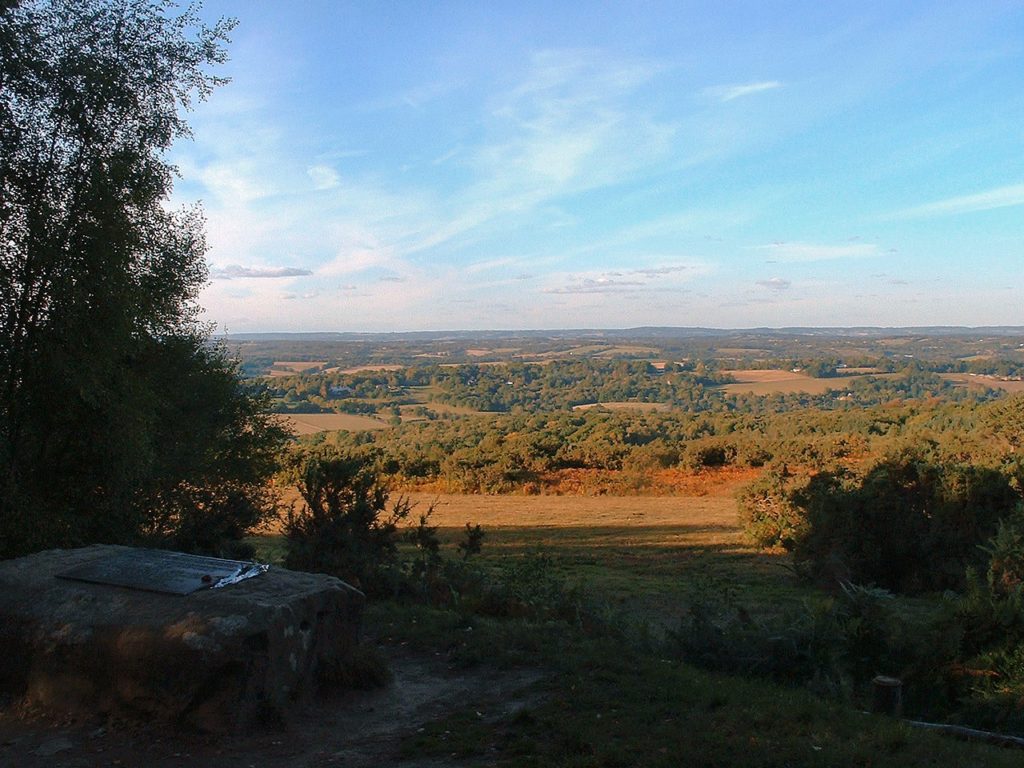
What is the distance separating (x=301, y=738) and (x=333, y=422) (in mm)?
51428

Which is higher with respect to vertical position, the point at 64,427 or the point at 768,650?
the point at 64,427

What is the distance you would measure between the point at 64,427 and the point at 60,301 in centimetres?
156

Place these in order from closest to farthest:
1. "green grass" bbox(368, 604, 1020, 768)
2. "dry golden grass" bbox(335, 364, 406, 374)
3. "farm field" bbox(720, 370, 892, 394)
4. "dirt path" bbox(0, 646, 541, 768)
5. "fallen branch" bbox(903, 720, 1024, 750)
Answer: "green grass" bbox(368, 604, 1020, 768), "dirt path" bbox(0, 646, 541, 768), "fallen branch" bbox(903, 720, 1024, 750), "farm field" bbox(720, 370, 892, 394), "dry golden grass" bbox(335, 364, 406, 374)

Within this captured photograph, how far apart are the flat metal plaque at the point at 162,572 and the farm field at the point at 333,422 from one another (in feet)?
139

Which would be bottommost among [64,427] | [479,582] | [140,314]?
Answer: [479,582]

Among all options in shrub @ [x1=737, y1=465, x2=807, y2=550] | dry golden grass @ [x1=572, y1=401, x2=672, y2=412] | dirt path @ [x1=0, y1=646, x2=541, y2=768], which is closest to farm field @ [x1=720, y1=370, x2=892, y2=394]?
dry golden grass @ [x1=572, y1=401, x2=672, y2=412]

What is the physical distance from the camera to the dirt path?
540 centimetres

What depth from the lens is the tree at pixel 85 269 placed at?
8602 millimetres

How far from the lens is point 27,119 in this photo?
352 inches

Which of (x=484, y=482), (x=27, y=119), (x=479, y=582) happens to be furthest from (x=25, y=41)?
(x=484, y=482)

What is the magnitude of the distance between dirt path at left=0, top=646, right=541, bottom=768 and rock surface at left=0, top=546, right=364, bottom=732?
0.14m

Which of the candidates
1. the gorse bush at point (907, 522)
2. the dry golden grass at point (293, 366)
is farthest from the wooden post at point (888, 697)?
the dry golden grass at point (293, 366)

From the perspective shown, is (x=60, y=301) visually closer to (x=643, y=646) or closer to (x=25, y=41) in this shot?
(x=25, y=41)

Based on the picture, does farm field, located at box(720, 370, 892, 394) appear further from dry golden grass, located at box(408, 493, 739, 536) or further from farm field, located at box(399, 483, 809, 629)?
dry golden grass, located at box(408, 493, 739, 536)
